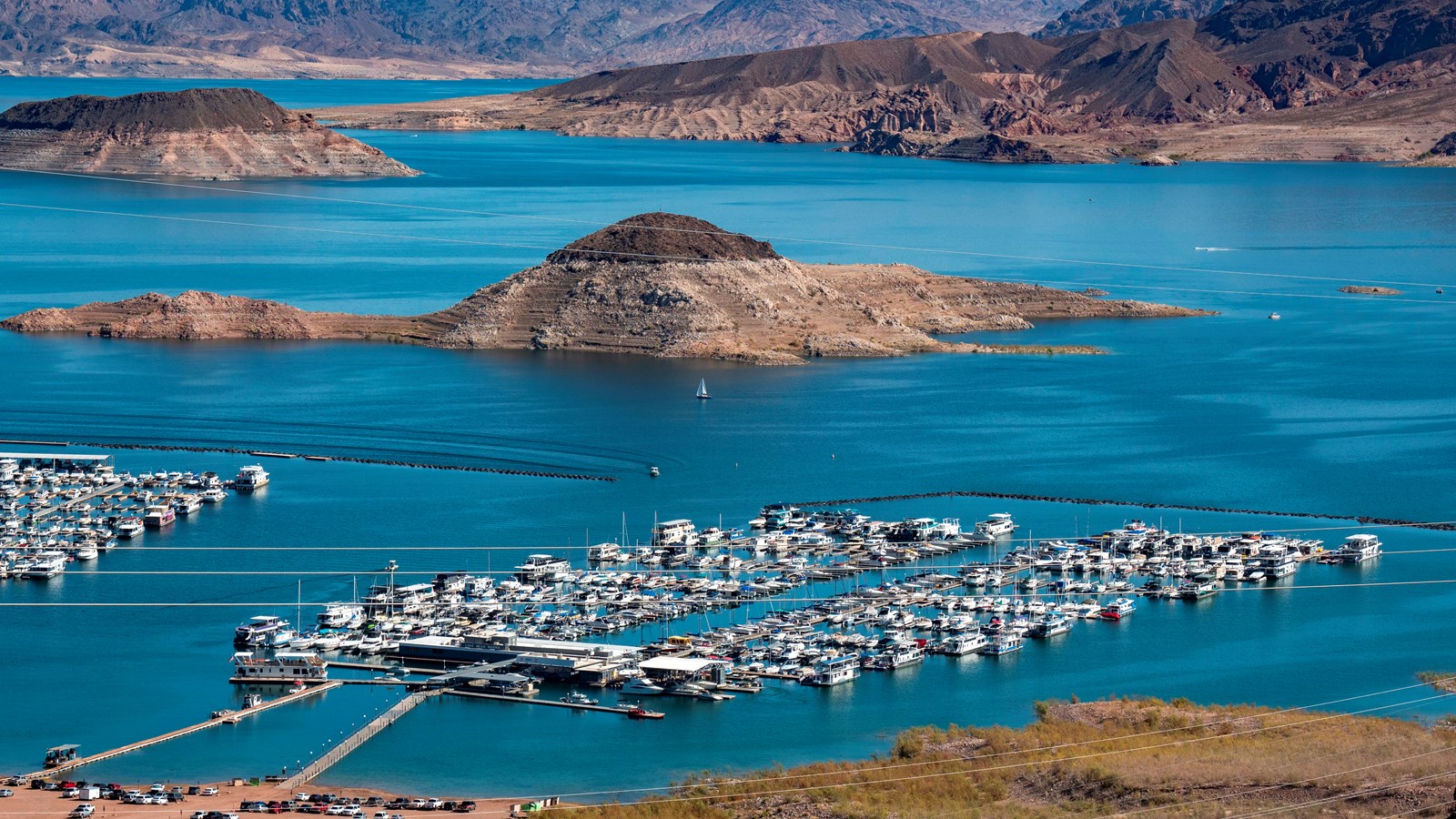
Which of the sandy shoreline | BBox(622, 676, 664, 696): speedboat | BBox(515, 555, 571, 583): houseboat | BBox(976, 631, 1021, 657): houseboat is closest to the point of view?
the sandy shoreline

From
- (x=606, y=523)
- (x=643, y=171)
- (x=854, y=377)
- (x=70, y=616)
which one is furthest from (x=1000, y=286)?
(x=643, y=171)

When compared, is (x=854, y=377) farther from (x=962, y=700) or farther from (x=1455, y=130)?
(x=1455, y=130)

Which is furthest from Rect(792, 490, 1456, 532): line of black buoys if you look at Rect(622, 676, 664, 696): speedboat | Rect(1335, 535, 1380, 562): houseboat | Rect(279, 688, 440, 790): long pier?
Rect(279, 688, 440, 790): long pier

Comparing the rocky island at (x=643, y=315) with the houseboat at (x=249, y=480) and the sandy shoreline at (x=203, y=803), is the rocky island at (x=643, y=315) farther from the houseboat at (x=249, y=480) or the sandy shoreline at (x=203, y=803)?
the sandy shoreline at (x=203, y=803)

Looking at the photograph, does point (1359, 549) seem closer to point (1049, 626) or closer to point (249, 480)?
point (1049, 626)

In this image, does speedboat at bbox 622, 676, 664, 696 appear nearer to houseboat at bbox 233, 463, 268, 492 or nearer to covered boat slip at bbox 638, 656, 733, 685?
covered boat slip at bbox 638, 656, 733, 685

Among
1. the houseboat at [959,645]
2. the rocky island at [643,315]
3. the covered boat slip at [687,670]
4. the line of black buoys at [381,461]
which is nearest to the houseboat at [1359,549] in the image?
the houseboat at [959,645]
